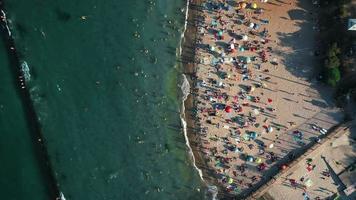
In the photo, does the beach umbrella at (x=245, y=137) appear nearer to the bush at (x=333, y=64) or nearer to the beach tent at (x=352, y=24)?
the bush at (x=333, y=64)

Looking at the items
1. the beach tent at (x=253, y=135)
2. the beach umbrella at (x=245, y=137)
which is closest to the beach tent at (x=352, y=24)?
the beach tent at (x=253, y=135)

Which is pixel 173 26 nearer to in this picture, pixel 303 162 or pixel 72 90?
pixel 72 90

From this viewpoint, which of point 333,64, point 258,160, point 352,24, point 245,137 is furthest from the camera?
point 245,137

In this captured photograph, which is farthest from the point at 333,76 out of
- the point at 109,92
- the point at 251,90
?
the point at 109,92

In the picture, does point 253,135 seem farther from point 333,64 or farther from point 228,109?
point 333,64

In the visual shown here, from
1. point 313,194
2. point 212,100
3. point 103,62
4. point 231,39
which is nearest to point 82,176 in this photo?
point 103,62

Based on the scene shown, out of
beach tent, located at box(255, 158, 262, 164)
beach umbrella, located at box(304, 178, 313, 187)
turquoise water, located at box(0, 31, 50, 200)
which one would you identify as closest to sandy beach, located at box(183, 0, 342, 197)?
beach tent, located at box(255, 158, 262, 164)

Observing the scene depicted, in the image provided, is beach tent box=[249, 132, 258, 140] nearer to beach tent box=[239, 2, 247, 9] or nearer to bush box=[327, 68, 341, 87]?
bush box=[327, 68, 341, 87]
